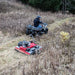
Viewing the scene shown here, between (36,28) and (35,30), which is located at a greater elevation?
(36,28)

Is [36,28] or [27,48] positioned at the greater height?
[36,28]

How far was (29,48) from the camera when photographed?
6805 mm

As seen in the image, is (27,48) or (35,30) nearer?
(27,48)

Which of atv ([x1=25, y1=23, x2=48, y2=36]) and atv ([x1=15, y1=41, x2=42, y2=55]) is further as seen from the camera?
atv ([x1=25, y1=23, x2=48, y2=36])

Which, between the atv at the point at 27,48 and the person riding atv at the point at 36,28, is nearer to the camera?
the atv at the point at 27,48

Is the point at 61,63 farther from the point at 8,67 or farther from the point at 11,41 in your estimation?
the point at 11,41

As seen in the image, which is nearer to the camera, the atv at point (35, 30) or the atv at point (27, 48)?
the atv at point (27, 48)

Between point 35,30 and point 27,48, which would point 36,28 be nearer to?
point 35,30

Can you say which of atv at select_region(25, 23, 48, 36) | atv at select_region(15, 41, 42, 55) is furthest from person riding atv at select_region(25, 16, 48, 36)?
atv at select_region(15, 41, 42, 55)

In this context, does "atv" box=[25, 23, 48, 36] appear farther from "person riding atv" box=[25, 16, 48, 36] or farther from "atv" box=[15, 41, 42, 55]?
"atv" box=[15, 41, 42, 55]

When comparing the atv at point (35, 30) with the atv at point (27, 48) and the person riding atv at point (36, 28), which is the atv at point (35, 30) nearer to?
the person riding atv at point (36, 28)

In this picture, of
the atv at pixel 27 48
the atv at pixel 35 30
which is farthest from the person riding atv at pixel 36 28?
the atv at pixel 27 48

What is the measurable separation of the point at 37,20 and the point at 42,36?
4.16 ft

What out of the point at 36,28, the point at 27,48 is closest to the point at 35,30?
the point at 36,28
